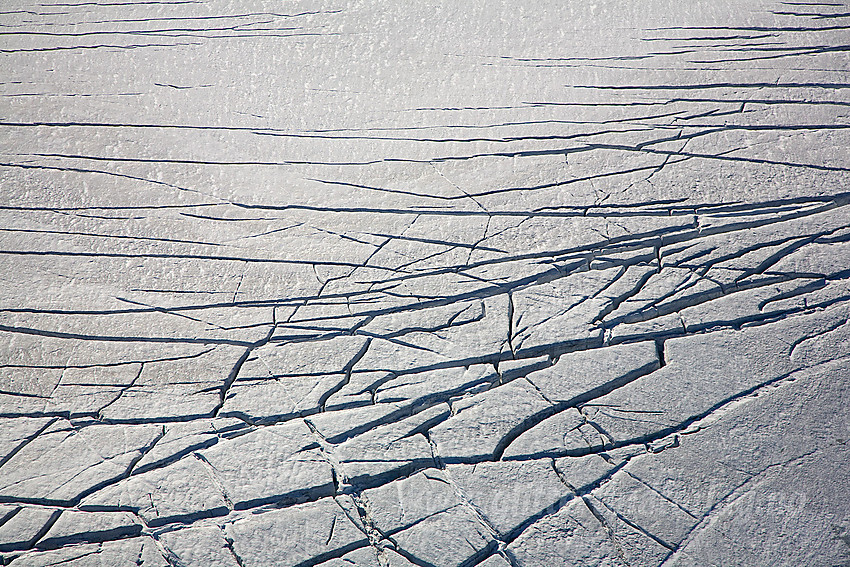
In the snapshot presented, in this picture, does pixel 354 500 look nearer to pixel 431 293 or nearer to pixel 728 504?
pixel 431 293

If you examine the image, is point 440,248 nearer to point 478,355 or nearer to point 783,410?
point 478,355

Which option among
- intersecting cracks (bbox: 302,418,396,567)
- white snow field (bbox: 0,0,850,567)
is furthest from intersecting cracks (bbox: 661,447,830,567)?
intersecting cracks (bbox: 302,418,396,567)

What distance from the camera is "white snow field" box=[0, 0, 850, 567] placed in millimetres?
1794

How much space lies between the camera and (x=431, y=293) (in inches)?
97.0

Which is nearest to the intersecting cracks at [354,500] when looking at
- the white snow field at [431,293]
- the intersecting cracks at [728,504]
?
the white snow field at [431,293]

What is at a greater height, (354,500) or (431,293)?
(431,293)

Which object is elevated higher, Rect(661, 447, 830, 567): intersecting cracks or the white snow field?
the white snow field

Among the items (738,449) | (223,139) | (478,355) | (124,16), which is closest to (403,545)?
(478,355)

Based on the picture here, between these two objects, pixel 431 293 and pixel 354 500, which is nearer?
pixel 354 500

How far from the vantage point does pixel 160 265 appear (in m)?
2.63

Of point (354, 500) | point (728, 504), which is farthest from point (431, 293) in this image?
point (728, 504)

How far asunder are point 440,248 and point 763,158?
5.27 ft

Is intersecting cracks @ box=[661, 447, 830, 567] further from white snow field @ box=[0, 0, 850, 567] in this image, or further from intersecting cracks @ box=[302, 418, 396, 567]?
intersecting cracks @ box=[302, 418, 396, 567]

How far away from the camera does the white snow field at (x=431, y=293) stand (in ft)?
5.89
